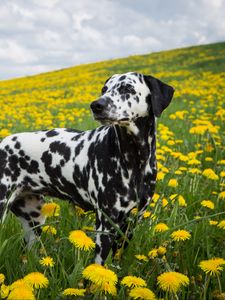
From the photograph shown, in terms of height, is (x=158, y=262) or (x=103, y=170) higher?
(x=103, y=170)

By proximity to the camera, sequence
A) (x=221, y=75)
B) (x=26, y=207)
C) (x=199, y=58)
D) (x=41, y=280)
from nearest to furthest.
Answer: (x=41, y=280) < (x=26, y=207) < (x=221, y=75) < (x=199, y=58)

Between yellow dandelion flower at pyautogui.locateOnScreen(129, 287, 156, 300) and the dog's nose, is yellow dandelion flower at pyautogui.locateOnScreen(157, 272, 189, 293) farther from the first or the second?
the dog's nose

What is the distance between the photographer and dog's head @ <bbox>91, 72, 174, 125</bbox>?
2.86 metres

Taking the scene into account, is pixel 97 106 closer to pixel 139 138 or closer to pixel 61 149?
pixel 139 138

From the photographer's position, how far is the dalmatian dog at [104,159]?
2.99 meters

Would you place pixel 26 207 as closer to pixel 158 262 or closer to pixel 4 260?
pixel 4 260

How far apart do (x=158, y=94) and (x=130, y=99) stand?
0.24m

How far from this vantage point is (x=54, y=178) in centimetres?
346

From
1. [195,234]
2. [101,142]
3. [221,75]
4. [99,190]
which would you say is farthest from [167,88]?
[221,75]

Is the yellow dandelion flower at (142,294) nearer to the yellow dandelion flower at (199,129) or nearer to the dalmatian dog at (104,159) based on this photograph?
the dalmatian dog at (104,159)

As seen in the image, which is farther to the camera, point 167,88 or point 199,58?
point 199,58

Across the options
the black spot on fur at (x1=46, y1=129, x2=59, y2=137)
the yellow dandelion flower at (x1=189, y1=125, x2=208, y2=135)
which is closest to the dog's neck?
the black spot on fur at (x1=46, y1=129, x2=59, y2=137)

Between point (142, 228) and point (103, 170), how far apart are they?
538 mm

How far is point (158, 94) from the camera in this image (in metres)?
3.13
